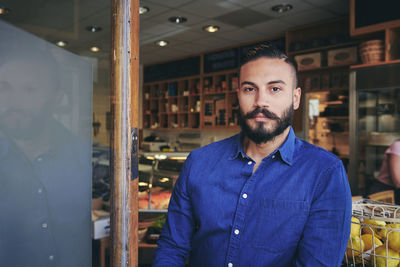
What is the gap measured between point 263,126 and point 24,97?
867 millimetres

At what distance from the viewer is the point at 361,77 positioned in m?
3.64

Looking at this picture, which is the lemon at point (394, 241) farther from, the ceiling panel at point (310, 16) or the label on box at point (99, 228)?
the ceiling panel at point (310, 16)

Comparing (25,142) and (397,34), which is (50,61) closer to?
(25,142)

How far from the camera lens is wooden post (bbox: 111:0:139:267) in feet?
3.68

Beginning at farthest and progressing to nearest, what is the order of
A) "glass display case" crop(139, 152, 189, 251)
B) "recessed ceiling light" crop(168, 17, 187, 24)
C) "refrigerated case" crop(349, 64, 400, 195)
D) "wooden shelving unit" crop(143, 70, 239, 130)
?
"wooden shelving unit" crop(143, 70, 239, 130) < "recessed ceiling light" crop(168, 17, 187, 24) < "refrigerated case" crop(349, 64, 400, 195) < "glass display case" crop(139, 152, 189, 251)

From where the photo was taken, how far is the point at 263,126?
1.14m

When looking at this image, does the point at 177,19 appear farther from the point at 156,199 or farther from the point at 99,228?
the point at 99,228

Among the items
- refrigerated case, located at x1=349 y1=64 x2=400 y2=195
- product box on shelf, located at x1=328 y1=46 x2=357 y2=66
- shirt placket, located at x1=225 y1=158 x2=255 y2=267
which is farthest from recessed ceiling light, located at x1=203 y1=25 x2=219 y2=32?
shirt placket, located at x1=225 y1=158 x2=255 y2=267

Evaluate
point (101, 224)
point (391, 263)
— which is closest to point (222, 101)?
point (101, 224)

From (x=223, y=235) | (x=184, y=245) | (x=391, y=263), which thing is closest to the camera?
(x=391, y=263)

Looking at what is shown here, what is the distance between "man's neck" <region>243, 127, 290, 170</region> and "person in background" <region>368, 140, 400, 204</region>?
65.0 inches

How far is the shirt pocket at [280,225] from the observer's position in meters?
1.03

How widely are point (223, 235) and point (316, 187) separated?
13.7 inches

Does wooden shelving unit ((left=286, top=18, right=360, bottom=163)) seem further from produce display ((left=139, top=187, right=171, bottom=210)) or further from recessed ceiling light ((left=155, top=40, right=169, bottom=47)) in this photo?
produce display ((left=139, top=187, right=171, bottom=210))
